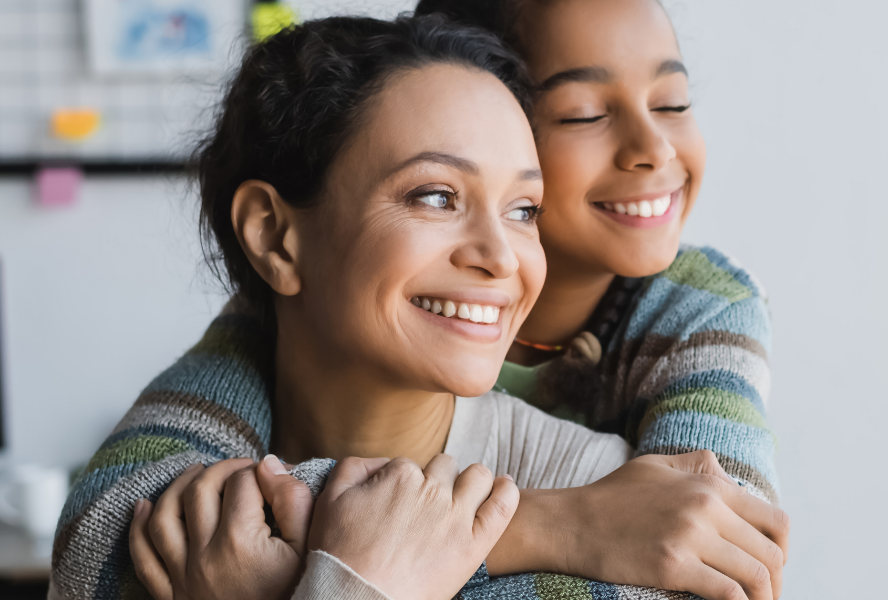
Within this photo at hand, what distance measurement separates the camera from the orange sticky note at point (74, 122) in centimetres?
294

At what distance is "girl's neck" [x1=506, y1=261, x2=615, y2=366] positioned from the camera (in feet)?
4.82

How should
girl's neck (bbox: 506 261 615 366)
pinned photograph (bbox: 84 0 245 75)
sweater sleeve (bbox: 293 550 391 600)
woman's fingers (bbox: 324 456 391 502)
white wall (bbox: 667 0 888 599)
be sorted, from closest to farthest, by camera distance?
sweater sleeve (bbox: 293 550 391 600)
woman's fingers (bbox: 324 456 391 502)
girl's neck (bbox: 506 261 615 366)
white wall (bbox: 667 0 888 599)
pinned photograph (bbox: 84 0 245 75)

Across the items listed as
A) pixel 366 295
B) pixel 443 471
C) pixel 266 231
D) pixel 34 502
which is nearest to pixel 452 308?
pixel 366 295

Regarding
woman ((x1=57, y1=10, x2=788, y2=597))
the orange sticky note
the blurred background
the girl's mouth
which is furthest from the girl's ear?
the orange sticky note

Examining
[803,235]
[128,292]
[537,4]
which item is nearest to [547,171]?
[537,4]

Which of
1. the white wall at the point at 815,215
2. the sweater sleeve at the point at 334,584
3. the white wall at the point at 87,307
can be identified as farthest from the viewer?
the white wall at the point at 87,307

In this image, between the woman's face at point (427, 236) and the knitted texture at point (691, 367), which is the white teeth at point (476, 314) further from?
the knitted texture at point (691, 367)

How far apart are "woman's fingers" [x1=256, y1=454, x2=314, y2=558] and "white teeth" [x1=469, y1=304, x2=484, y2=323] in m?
0.29

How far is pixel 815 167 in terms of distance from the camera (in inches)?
105

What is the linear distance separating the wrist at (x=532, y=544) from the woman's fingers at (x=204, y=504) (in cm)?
30

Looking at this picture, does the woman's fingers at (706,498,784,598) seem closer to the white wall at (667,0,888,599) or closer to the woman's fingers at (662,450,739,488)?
the woman's fingers at (662,450,739,488)

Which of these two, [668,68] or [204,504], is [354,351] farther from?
[668,68]

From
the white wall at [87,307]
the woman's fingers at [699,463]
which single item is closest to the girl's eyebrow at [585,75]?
the woman's fingers at [699,463]

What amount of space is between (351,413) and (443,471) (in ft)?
0.95
